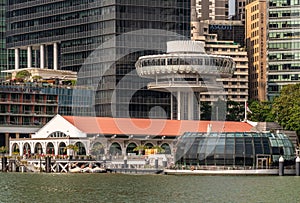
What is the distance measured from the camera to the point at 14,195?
114 m

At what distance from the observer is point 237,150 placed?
16775 centimetres

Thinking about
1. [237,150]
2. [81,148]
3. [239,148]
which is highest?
[239,148]

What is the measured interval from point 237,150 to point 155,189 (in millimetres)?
44479

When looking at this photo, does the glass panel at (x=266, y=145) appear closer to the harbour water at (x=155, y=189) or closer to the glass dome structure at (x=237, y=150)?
the glass dome structure at (x=237, y=150)

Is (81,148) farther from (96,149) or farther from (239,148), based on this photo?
(239,148)

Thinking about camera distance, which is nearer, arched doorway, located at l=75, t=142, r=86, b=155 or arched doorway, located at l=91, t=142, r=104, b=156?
arched doorway, located at l=91, t=142, r=104, b=156

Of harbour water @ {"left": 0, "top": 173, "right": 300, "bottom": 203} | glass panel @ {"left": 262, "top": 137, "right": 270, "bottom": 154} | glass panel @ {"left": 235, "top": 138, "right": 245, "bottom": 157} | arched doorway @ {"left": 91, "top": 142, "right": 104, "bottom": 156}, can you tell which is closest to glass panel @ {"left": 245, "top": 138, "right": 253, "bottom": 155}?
glass panel @ {"left": 235, "top": 138, "right": 245, "bottom": 157}

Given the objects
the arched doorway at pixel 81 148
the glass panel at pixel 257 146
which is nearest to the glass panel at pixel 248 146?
the glass panel at pixel 257 146

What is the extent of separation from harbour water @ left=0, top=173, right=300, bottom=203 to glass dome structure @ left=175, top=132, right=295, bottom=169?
29.0 feet

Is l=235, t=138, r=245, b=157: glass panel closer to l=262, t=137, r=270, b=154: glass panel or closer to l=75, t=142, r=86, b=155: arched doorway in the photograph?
l=262, t=137, r=270, b=154: glass panel

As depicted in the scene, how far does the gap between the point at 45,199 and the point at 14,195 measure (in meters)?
7.32

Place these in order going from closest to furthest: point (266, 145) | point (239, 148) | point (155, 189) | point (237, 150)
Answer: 1. point (155, 189)
2. point (237, 150)
3. point (239, 148)
4. point (266, 145)

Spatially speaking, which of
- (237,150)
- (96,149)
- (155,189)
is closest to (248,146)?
(237,150)

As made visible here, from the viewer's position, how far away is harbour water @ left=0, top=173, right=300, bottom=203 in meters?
110
